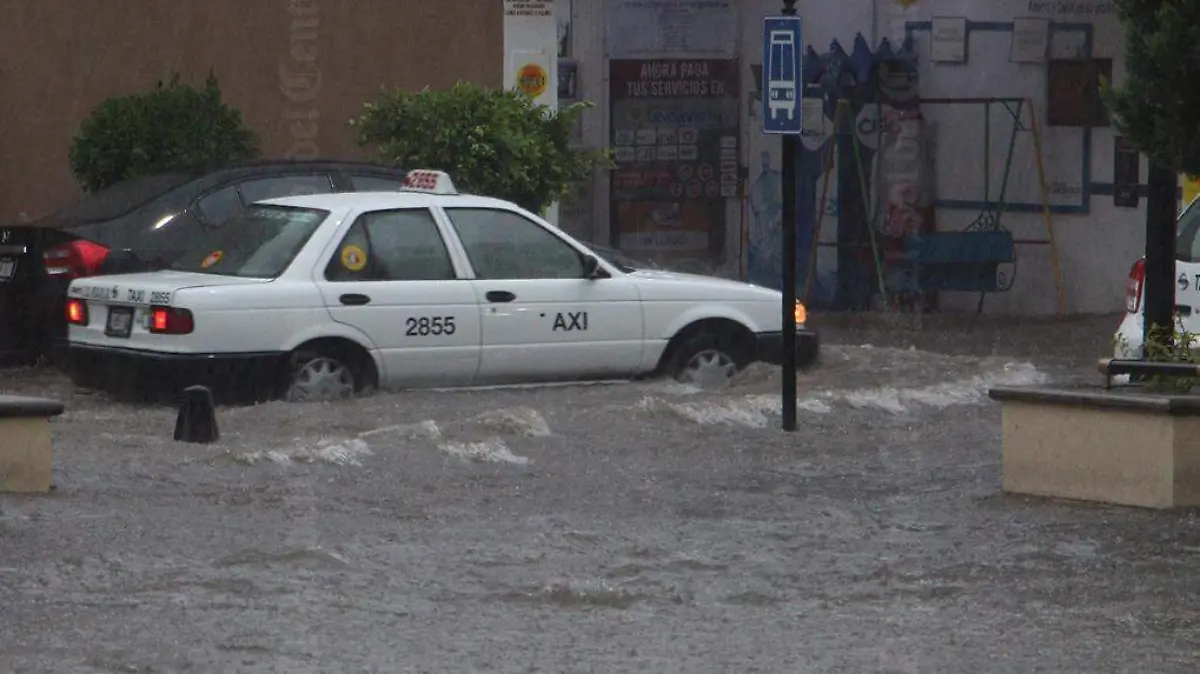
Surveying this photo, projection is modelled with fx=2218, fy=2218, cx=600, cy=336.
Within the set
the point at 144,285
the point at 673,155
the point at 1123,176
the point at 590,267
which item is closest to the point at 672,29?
the point at 673,155

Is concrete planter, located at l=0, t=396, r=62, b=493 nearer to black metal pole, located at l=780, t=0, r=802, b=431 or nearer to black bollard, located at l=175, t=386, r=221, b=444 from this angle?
black bollard, located at l=175, t=386, r=221, b=444

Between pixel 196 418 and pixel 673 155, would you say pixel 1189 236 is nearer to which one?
pixel 196 418

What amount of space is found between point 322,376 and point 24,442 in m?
3.03

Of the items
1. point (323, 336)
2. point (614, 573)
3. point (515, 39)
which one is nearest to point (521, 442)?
point (323, 336)

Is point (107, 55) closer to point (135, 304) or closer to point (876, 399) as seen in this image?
point (135, 304)

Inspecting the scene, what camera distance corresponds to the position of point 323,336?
41.7 ft

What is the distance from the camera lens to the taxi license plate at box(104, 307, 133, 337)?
499 inches

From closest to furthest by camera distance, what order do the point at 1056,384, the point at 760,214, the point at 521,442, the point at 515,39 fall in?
1. the point at 1056,384
2. the point at 521,442
3. the point at 515,39
4. the point at 760,214

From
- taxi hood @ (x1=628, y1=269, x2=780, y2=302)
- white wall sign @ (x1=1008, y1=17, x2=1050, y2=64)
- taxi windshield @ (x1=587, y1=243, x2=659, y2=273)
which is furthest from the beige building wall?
taxi hood @ (x1=628, y1=269, x2=780, y2=302)

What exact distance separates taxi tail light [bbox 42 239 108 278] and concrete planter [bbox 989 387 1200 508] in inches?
256

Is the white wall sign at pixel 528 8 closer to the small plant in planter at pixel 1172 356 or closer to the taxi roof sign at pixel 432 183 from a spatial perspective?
the taxi roof sign at pixel 432 183

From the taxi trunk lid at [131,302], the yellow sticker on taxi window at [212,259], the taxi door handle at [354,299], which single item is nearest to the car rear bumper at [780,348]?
the taxi door handle at [354,299]

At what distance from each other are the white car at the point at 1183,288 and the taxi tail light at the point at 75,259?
21.4ft

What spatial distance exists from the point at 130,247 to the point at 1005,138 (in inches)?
350
